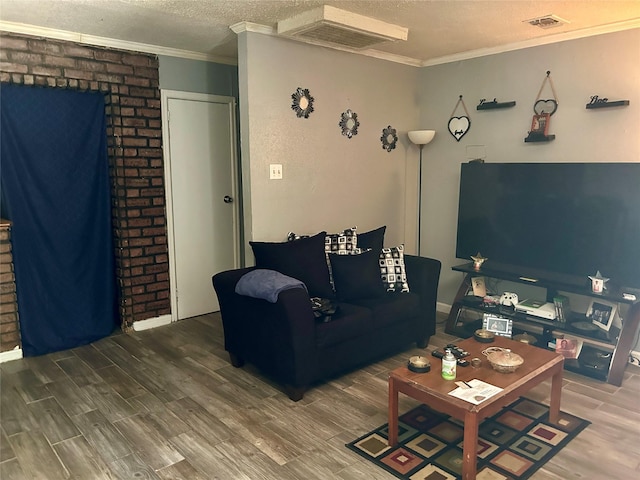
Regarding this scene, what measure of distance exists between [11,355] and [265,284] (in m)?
2.16

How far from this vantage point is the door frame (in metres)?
4.23

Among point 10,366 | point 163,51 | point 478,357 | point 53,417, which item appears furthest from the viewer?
point 163,51

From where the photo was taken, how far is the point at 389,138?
181 inches

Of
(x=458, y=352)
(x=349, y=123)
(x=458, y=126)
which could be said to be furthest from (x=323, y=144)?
(x=458, y=352)

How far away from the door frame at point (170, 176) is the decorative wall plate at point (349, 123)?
114cm

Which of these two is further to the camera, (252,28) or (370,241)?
(370,241)

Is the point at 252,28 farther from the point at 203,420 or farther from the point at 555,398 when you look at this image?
the point at 555,398

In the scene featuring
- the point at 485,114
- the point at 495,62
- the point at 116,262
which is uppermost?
the point at 495,62

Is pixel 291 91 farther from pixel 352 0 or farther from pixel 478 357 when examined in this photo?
pixel 478 357

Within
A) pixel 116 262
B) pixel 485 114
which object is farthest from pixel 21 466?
pixel 485 114

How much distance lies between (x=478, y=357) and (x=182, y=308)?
9.28 ft

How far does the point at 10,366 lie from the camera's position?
11.6 ft

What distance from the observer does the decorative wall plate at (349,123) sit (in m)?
4.19

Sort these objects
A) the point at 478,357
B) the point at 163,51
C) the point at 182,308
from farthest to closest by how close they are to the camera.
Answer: the point at 182,308 < the point at 163,51 < the point at 478,357
